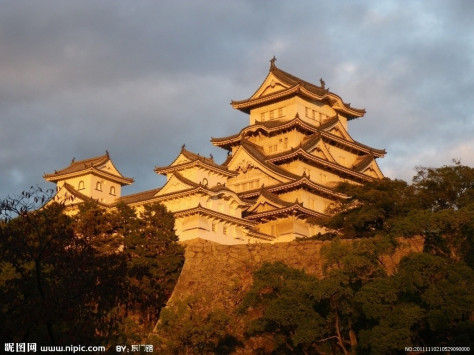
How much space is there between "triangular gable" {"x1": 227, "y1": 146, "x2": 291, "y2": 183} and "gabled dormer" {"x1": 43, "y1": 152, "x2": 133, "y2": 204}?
7540 millimetres

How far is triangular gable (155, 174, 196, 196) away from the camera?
2225 inches

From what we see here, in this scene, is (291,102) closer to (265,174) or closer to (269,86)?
(269,86)

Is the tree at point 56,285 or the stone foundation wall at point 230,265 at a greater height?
the stone foundation wall at point 230,265

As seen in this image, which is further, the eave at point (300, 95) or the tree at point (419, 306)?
the eave at point (300, 95)

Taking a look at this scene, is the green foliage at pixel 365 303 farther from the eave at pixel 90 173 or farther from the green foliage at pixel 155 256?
the eave at pixel 90 173

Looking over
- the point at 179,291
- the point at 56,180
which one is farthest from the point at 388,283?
the point at 56,180

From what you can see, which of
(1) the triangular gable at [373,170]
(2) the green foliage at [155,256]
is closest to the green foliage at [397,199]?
(2) the green foliage at [155,256]

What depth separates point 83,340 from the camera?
733 inches

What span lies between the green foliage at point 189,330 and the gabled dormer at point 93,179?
96.9 feet

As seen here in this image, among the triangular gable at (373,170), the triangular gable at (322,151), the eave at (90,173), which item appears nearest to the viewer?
the eave at (90,173)

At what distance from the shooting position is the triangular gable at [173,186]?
2225 inches

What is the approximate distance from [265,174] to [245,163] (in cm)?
192

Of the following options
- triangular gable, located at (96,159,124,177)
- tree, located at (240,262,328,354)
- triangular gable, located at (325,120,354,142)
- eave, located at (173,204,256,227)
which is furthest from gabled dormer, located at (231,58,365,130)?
tree, located at (240,262,328,354)

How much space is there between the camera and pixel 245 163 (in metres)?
62.6
